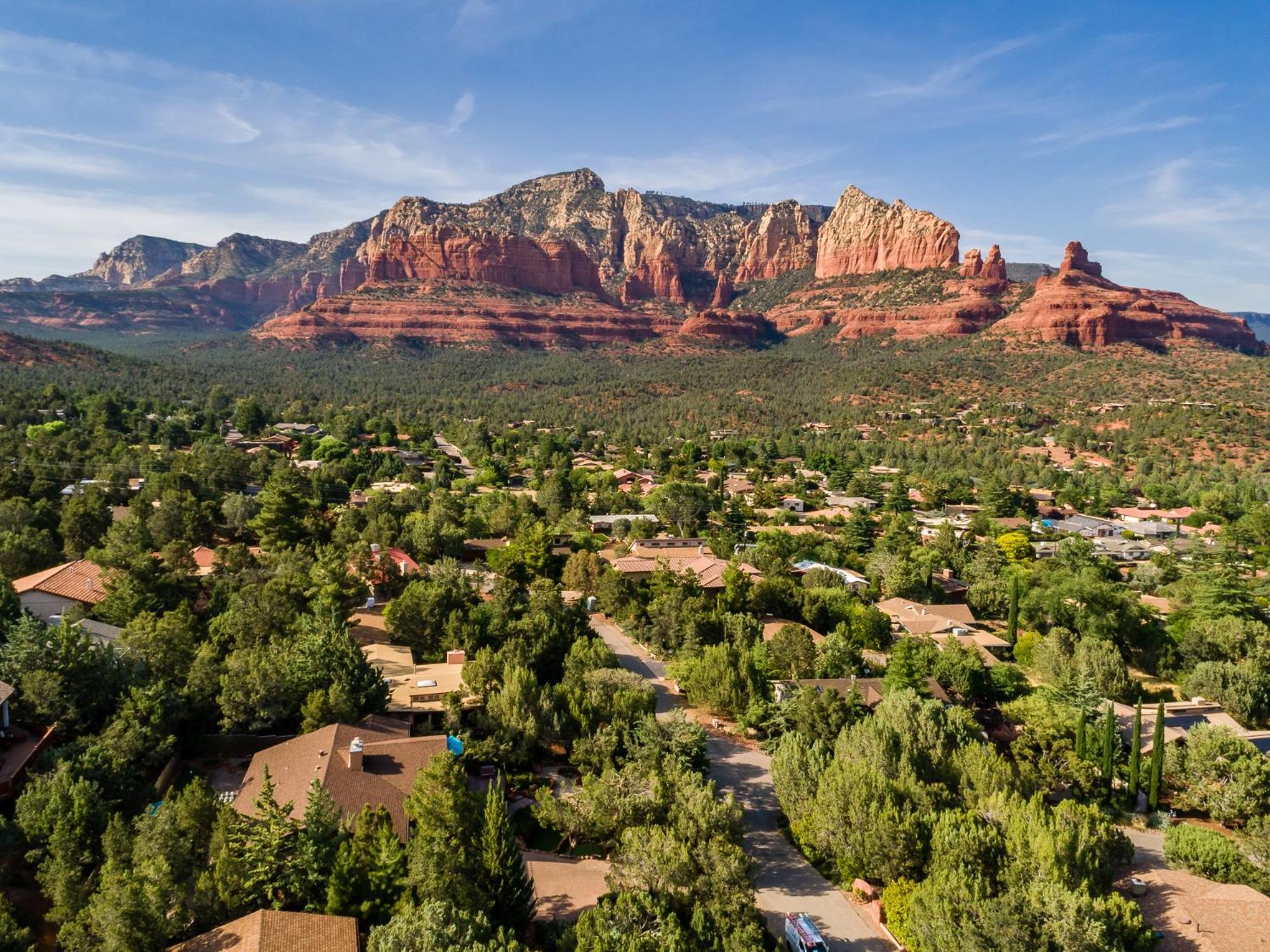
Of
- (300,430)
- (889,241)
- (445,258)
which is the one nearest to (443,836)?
(300,430)

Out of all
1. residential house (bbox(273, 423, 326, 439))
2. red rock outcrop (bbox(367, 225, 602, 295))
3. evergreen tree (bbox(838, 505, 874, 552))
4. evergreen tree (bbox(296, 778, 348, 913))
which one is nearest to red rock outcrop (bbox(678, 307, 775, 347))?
red rock outcrop (bbox(367, 225, 602, 295))

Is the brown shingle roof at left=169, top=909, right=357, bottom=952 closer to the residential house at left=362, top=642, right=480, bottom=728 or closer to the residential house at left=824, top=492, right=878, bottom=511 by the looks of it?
the residential house at left=362, top=642, right=480, bottom=728

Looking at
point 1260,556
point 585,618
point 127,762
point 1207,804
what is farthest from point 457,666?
point 1260,556

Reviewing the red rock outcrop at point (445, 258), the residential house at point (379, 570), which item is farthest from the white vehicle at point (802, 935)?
the red rock outcrop at point (445, 258)

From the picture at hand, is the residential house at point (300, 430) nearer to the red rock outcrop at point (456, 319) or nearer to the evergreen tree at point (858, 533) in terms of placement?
the evergreen tree at point (858, 533)

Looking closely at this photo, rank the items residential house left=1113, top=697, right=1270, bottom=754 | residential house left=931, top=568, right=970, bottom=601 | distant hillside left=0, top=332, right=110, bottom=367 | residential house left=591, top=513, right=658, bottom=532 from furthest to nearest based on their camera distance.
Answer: distant hillside left=0, top=332, right=110, bottom=367 → residential house left=591, top=513, right=658, bottom=532 → residential house left=931, top=568, right=970, bottom=601 → residential house left=1113, top=697, right=1270, bottom=754

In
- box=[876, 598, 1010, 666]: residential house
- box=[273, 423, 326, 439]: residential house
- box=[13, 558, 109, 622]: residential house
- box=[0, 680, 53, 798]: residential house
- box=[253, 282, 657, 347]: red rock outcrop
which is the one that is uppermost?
box=[253, 282, 657, 347]: red rock outcrop
